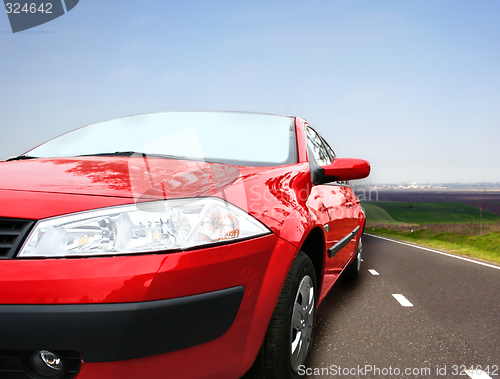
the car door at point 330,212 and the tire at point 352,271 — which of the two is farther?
the tire at point 352,271

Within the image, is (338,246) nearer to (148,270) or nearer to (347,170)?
(347,170)

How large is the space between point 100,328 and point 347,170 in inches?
62.9

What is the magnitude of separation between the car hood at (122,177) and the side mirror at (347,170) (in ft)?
2.15

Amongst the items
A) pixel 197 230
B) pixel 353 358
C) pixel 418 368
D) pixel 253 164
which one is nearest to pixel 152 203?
pixel 197 230

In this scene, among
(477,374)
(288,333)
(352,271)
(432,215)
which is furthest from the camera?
(432,215)

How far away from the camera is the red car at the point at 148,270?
1165mm

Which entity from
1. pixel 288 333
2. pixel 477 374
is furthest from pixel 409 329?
pixel 288 333

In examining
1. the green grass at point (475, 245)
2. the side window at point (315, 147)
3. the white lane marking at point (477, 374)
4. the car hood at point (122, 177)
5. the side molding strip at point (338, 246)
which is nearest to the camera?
the car hood at point (122, 177)

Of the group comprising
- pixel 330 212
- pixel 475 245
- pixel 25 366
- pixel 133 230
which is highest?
pixel 133 230

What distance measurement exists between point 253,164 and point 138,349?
1214mm

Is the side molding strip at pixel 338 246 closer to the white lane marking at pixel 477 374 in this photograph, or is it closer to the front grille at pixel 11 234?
the white lane marking at pixel 477 374

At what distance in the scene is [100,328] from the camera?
1.16 metres

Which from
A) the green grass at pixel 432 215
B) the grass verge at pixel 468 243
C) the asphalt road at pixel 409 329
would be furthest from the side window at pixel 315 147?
the green grass at pixel 432 215

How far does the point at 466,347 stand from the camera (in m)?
2.60
